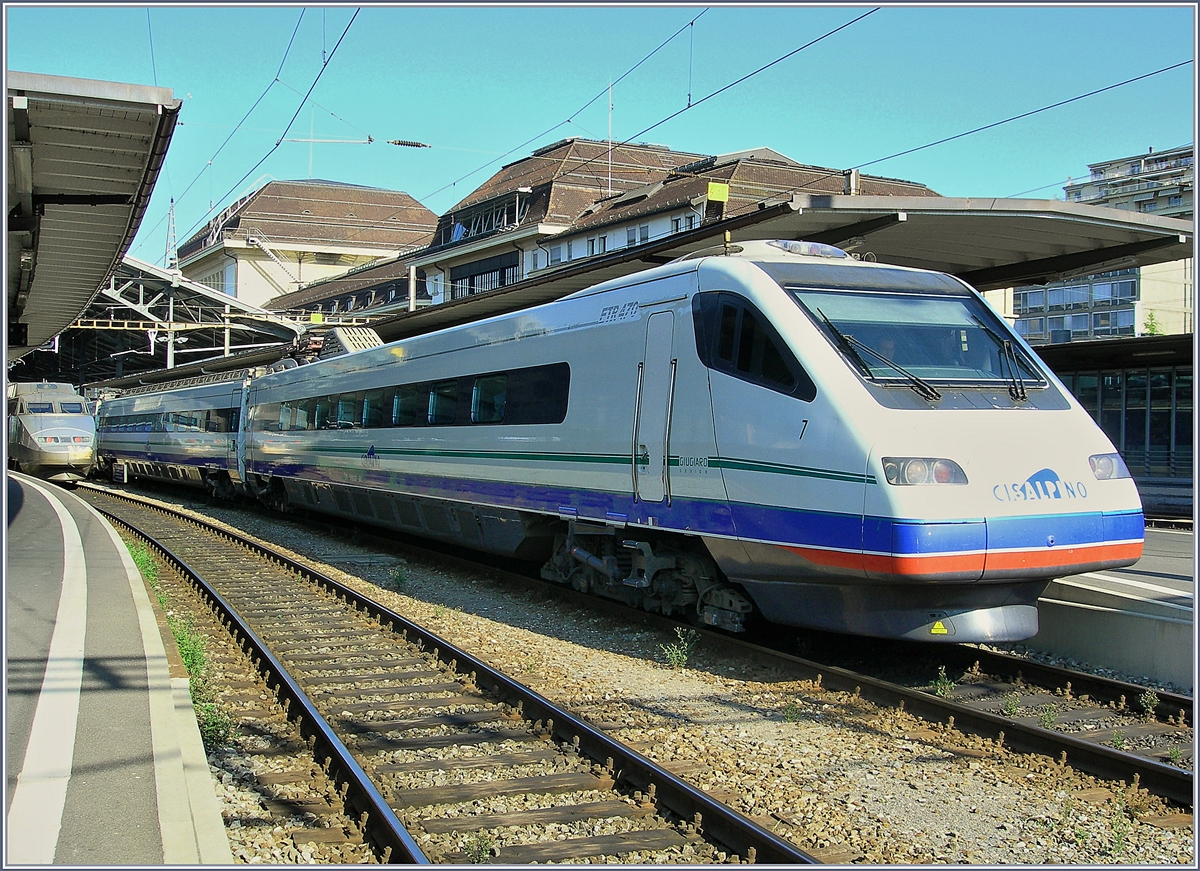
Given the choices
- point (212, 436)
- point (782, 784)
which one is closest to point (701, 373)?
point (782, 784)

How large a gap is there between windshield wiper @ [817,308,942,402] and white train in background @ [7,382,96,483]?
26397 millimetres

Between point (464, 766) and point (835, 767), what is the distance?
192cm

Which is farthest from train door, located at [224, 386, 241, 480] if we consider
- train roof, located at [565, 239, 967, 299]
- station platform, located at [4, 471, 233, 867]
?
train roof, located at [565, 239, 967, 299]

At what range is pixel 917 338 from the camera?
753 cm

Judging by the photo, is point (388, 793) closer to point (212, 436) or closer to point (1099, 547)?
point (1099, 547)

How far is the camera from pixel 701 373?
7.96m

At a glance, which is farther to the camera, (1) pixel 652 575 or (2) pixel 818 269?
(1) pixel 652 575

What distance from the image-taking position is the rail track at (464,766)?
14.7ft

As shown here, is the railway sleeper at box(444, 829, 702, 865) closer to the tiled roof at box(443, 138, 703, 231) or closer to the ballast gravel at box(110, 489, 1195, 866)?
the ballast gravel at box(110, 489, 1195, 866)

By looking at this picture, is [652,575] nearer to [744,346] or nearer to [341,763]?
[744,346]

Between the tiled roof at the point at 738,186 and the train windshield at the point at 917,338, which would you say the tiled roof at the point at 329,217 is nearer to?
the tiled roof at the point at 738,186

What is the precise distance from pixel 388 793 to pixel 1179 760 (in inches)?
161

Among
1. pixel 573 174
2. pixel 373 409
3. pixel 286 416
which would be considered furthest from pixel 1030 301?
pixel 373 409

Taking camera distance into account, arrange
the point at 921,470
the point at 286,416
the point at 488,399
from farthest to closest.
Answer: the point at 286,416 < the point at 488,399 < the point at 921,470
